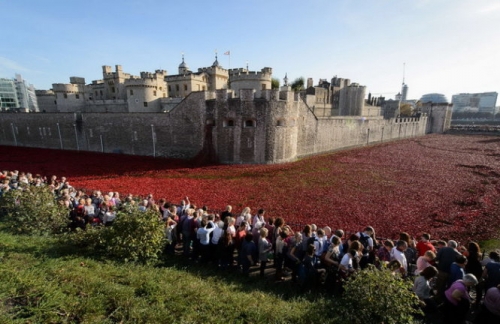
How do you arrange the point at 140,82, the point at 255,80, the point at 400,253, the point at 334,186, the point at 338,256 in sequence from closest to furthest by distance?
1. the point at 400,253
2. the point at 338,256
3. the point at 334,186
4. the point at 255,80
5. the point at 140,82

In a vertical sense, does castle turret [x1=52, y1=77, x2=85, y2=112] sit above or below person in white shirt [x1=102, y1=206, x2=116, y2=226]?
above

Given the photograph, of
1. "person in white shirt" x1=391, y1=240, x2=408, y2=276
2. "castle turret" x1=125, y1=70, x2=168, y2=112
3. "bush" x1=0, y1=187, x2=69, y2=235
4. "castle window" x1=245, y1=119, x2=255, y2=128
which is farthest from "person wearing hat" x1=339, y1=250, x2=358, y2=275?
"castle turret" x1=125, y1=70, x2=168, y2=112

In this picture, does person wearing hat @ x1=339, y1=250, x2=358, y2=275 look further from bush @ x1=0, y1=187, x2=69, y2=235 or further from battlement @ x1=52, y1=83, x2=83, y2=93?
battlement @ x1=52, y1=83, x2=83, y2=93

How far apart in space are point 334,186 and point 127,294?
16506mm

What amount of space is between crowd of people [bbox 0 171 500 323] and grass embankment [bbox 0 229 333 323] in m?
0.78

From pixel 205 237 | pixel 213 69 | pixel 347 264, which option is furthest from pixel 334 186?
pixel 213 69

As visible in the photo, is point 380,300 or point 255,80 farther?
point 255,80

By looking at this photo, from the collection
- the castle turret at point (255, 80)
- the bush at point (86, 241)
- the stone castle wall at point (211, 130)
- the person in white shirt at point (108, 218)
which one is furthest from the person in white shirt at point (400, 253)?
the castle turret at point (255, 80)

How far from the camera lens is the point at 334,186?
64.0 ft

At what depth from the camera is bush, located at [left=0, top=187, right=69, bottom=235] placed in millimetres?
8977

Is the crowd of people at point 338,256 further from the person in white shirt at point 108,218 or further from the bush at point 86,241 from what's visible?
the bush at point 86,241

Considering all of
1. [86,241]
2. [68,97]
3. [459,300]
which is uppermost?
[68,97]

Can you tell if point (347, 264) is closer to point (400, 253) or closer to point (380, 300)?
point (400, 253)

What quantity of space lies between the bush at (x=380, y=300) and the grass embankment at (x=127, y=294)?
0.97m
